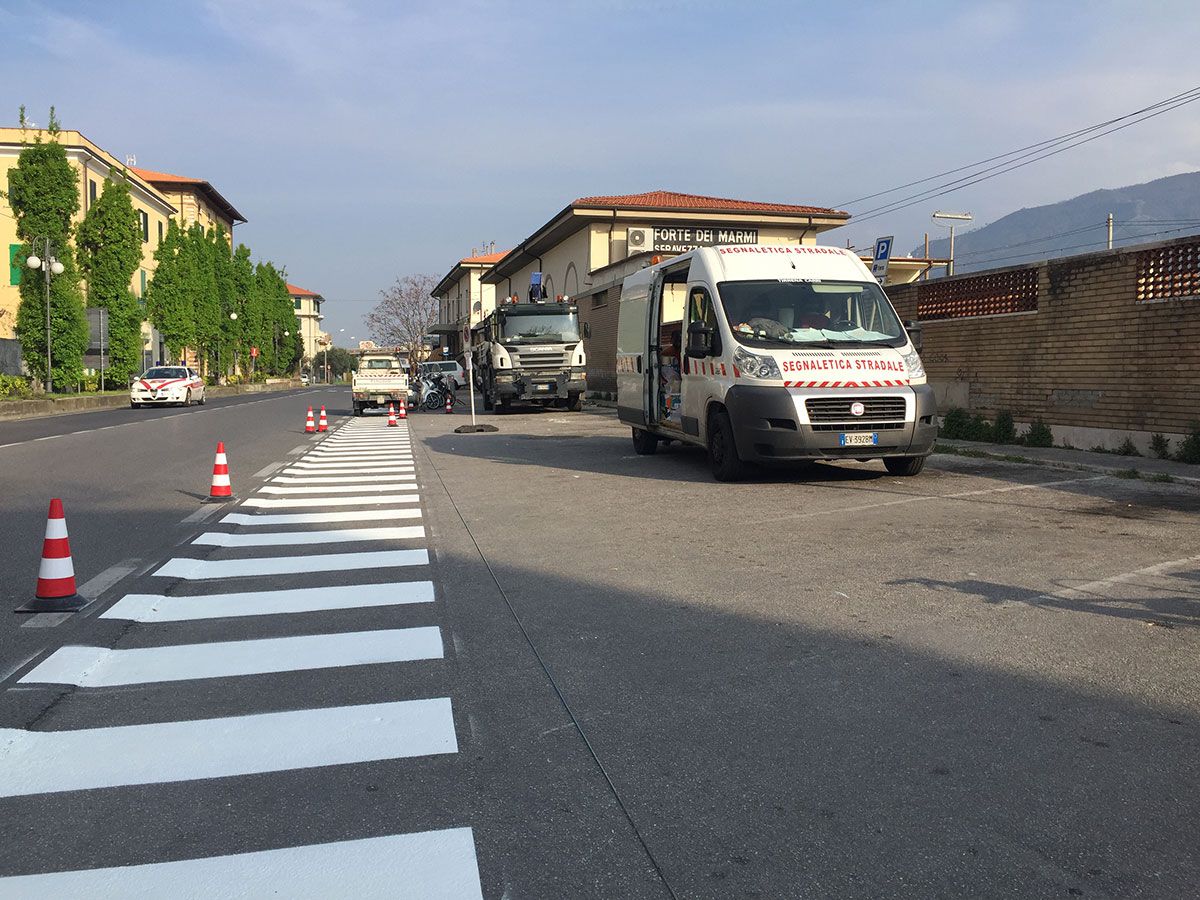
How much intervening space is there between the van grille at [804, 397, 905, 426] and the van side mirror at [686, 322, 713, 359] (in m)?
1.59

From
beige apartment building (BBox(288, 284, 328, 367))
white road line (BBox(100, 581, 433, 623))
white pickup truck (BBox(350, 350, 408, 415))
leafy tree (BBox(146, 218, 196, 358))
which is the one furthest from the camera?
beige apartment building (BBox(288, 284, 328, 367))

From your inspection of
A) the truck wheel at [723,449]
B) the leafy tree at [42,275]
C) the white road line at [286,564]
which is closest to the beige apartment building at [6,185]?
the leafy tree at [42,275]

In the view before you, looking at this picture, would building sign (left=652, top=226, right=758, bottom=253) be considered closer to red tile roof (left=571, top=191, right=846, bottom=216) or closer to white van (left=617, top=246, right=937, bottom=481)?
red tile roof (left=571, top=191, right=846, bottom=216)

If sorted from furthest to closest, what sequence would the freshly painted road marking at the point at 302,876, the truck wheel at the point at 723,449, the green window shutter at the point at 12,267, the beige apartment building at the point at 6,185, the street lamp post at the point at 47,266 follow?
the green window shutter at the point at 12,267 < the beige apartment building at the point at 6,185 < the street lamp post at the point at 47,266 < the truck wheel at the point at 723,449 < the freshly painted road marking at the point at 302,876

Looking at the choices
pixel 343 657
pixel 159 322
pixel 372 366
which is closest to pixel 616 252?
pixel 372 366

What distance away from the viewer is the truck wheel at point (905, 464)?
12.0 metres

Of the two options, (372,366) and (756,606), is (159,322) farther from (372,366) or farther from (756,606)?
(756,606)

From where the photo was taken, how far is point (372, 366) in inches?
1329

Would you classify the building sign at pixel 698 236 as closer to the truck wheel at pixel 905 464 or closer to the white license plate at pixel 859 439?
the truck wheel at pixel 905 464

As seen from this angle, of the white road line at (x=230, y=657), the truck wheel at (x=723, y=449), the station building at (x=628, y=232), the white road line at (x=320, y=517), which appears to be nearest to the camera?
the white road line at (x=230, y=657)

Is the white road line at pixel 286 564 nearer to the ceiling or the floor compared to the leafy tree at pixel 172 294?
nearer to the floor

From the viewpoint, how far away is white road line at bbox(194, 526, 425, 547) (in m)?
8.48

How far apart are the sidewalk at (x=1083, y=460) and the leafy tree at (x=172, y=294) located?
47911 mm

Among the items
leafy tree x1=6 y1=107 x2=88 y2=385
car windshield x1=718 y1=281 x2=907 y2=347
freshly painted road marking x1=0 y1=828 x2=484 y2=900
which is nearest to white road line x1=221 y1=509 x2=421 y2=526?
car windshield x1=718 y1=281 x2=907 y2=347
